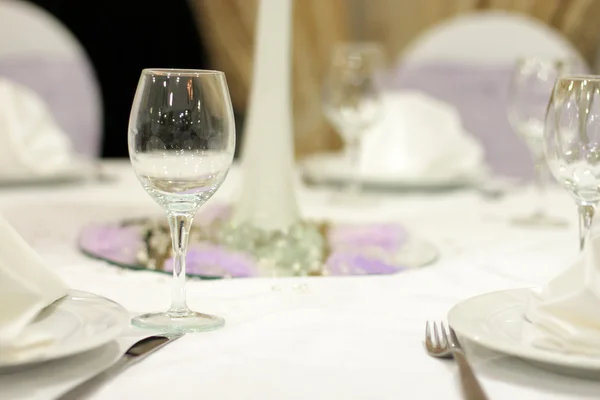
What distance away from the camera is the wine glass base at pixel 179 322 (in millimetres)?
742

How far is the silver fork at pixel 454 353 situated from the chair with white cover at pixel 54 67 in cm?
178

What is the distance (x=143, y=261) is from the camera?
3.32 feet

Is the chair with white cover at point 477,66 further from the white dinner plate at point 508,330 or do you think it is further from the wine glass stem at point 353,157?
the white dinner plate at point 508,330

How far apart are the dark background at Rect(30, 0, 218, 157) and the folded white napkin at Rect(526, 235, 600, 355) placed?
3.02 m

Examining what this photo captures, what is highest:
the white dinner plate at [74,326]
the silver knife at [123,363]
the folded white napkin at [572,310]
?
the folded white napkin at [572,310]

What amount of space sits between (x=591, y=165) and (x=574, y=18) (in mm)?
2506

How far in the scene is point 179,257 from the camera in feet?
2.52

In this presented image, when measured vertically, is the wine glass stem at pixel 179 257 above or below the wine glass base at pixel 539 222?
above

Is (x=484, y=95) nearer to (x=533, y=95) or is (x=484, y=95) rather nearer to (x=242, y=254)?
(x=533, y=95)

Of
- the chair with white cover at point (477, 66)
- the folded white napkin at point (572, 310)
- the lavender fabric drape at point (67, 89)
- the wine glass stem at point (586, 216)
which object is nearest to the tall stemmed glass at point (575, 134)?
the wine glass stem at point (586, 216)

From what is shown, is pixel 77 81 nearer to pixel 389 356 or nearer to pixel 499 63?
pixel 499 63

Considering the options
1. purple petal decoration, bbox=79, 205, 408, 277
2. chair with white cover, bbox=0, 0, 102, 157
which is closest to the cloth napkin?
purple petal decoration, bbox=79, 205, 408, 277

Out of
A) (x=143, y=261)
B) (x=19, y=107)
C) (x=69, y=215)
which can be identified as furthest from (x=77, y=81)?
(x=143, y=261)

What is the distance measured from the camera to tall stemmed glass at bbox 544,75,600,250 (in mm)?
778
